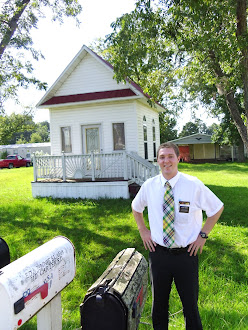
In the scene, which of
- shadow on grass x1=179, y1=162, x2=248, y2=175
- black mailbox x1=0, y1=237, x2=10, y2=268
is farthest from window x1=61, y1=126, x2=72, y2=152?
shadow on grass x1=179, y1=162, x2=248, y2=175

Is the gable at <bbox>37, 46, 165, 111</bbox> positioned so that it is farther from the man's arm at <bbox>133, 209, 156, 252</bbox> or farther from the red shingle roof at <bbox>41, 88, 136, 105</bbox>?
the man's arm at <bbox>133, 209, 156, 252</bbox>

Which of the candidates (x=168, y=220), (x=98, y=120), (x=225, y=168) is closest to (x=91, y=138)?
(x=98, y=120)

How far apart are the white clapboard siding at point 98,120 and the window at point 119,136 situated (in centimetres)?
19

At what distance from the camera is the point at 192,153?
133ft

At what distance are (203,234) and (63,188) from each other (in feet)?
32.2

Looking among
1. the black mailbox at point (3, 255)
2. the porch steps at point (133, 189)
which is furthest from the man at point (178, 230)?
the porch steps at point (133, 189)

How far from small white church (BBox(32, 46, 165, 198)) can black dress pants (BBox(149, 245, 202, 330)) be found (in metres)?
8.45

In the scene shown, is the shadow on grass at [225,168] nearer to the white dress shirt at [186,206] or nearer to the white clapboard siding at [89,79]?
the white clapboard siding at [89,79]

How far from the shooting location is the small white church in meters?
11.9

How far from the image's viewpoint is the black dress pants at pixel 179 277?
2.64 metres

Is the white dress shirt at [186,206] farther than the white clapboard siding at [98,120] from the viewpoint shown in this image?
No

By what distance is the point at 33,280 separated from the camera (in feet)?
6.93

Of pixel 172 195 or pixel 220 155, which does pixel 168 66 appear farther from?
pixel 220 155

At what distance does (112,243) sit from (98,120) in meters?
7.64
